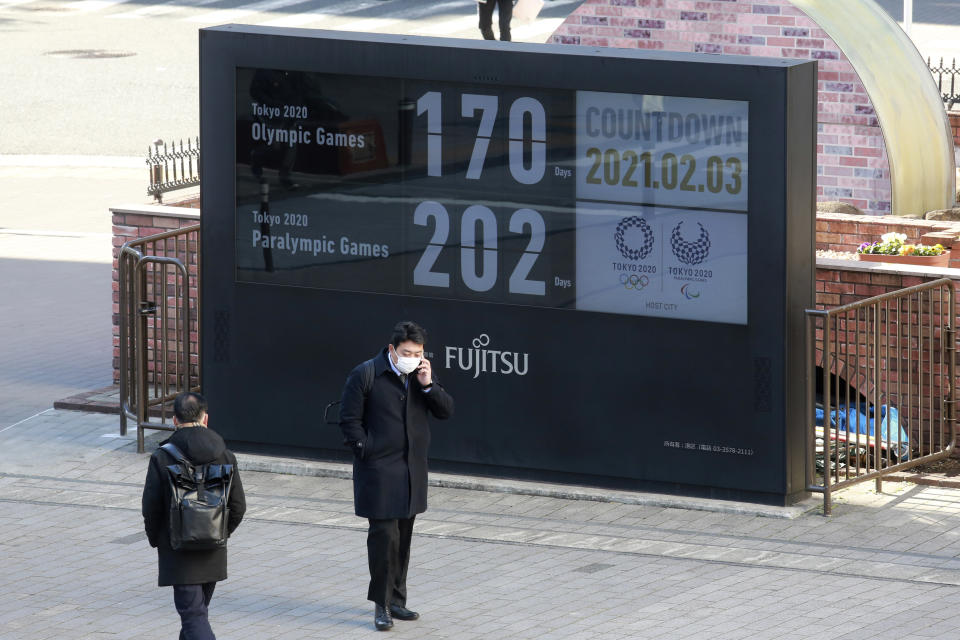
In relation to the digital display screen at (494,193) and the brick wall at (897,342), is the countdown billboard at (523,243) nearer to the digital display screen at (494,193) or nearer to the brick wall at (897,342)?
the digital display screen at (494,193)

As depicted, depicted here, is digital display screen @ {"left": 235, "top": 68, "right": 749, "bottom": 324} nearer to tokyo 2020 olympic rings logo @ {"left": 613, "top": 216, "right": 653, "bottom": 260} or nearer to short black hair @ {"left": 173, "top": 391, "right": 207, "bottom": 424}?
tokyo 2020 olympic rings logo @ {"left": 613, "top": 216, "right": 653, "bottom": 260}

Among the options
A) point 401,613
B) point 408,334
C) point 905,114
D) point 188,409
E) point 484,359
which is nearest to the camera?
point 188,409

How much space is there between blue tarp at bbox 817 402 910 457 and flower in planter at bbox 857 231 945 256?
3.67ft

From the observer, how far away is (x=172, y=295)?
1405 centimetres

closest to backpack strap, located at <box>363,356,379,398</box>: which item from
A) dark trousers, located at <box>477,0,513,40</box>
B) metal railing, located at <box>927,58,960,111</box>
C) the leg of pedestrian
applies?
metal railing, located at <box>927,58,960,111</box>

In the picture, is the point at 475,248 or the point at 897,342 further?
the point at 897,342

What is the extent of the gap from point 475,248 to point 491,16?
48.8 ft

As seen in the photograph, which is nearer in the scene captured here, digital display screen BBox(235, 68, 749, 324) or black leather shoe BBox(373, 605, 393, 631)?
black leather shoe BBox(373, 605, 393, 631)

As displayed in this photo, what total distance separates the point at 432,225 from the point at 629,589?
2842 mm

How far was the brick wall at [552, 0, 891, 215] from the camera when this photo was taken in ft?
49.6

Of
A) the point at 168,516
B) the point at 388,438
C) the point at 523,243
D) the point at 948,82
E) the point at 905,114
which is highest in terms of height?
the point at 948,82

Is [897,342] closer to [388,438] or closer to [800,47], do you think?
[388,438]

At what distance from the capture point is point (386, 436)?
8.97 metres

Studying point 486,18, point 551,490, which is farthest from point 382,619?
point 486,18
